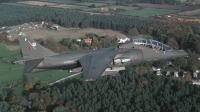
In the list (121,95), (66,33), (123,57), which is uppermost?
(123,57)

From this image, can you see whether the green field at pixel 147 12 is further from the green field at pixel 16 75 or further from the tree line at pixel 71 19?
the green field at pixel 16 75

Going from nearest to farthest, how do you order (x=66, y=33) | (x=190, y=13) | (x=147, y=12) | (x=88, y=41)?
(x=88, y=41) < (x=66, y=33) < (x=190, y=13) < (x=147, y=12)

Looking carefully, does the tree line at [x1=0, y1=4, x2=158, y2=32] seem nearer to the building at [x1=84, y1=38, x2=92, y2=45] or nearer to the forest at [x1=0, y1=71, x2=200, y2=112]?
the building at [x1=84, y1=38, x2=92, y2=45]

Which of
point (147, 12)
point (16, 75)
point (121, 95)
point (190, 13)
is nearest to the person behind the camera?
point (121, 95)

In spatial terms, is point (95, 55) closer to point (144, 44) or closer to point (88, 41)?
point (144, 44)

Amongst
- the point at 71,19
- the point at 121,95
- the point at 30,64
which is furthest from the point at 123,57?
the point at 71,19

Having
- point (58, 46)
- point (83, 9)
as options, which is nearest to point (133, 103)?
point (58, 46)

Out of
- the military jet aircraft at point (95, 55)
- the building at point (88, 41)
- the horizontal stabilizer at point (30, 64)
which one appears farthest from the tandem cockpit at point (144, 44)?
the building at point (88, 41)

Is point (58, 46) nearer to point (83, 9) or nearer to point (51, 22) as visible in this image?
point (51, 22)

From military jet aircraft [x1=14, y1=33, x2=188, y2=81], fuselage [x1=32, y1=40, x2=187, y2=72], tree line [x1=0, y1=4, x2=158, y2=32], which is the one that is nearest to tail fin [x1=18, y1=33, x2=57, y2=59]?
military jet aircraft [x1=14, y1=33, x2=188, y2=81]
